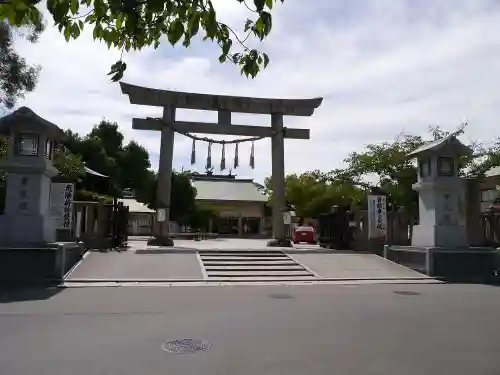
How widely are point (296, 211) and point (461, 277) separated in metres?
29.0

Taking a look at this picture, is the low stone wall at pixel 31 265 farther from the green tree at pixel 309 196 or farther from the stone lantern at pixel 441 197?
the green tree at pixel 309 196

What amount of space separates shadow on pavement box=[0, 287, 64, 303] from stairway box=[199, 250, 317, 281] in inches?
154

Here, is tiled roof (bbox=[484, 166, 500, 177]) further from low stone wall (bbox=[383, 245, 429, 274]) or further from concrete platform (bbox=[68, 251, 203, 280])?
concrete platform (bbox=[68, 251, 203, 280])

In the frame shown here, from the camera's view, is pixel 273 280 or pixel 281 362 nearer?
pixel 281 362

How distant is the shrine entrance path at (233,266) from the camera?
12.1 metres

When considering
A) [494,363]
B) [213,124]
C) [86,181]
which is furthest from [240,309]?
[86,181]

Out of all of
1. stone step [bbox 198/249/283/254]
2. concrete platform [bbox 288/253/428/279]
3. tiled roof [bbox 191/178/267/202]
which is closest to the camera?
concrete platform [bbox 288/253/428/279]

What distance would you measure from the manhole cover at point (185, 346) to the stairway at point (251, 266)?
6426 mm

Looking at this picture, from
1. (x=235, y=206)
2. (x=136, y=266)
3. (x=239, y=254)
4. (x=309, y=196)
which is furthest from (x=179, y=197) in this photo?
(x=136, y=266)

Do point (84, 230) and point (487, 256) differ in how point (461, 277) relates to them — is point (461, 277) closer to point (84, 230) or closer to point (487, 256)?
point (487, 256)

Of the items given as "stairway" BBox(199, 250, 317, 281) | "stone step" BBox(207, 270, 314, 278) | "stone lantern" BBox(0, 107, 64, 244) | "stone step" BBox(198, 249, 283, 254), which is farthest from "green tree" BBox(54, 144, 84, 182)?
"stone step" BBox(207, 270, 314, 278)

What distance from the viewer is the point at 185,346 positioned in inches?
214

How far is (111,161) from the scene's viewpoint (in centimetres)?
2891

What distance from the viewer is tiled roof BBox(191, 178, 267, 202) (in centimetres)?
4097
